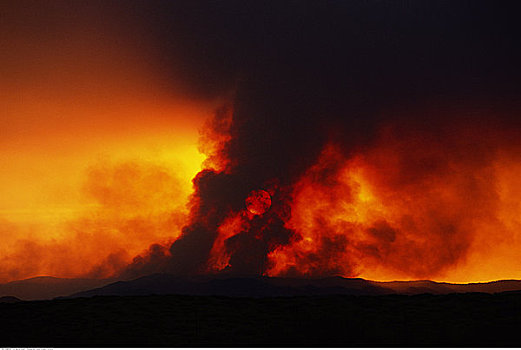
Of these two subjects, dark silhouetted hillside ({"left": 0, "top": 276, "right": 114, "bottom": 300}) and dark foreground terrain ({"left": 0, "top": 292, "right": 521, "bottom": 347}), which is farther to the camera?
dark silhouetted hillside ({"left": 0, "top": 276, "right": 114, "bottom": 300})

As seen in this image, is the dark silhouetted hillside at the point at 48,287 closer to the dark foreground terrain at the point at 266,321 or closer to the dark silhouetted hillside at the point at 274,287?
the dark silhouetted hillside at the point at 274,287

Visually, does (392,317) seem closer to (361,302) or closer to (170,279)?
(361,302)

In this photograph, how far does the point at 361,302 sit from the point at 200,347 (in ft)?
31.2

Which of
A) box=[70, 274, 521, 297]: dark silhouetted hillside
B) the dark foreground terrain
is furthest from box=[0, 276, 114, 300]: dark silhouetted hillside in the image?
the dark foreground terrain

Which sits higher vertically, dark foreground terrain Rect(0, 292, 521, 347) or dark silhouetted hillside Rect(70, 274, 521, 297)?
dark silhouetted hillside Rect(70, 274, 521, 297)

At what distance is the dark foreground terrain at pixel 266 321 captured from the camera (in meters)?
17.8

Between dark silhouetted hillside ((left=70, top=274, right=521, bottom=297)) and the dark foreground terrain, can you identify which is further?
dark silhouetted hillside ((left=70, top=274, right=521, bottom=297))

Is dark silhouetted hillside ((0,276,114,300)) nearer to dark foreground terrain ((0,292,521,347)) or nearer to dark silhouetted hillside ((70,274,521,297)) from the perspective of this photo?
dark silhouetted hillside ((70,274,521,297))

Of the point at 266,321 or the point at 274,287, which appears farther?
the point at 274,287

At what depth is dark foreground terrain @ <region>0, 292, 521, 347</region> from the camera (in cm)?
1781

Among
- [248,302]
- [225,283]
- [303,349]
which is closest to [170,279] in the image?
[225,283]

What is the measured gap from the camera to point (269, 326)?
2030 cm

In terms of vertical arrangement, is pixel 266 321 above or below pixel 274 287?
below

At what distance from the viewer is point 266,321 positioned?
69.4 feet
